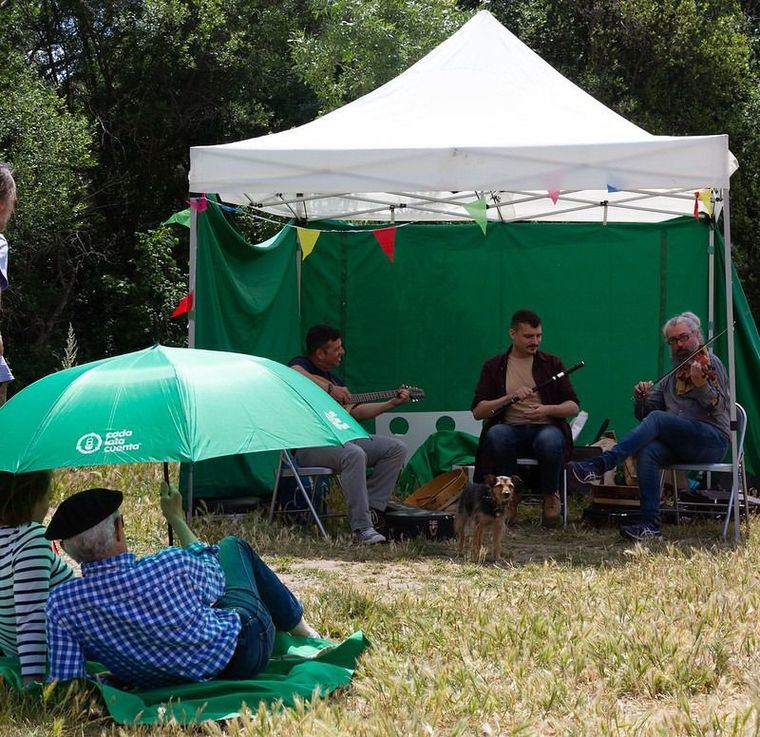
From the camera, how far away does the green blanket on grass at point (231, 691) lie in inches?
133

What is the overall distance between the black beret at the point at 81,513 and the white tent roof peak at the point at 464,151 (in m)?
3.23

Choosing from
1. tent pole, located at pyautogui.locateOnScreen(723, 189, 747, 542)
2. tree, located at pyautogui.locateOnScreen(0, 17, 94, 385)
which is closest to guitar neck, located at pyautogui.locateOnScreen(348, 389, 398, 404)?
tent pole, located at pyautogui.locateOnScreen(723, 189, 747, 542)

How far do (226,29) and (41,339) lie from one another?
197 inches

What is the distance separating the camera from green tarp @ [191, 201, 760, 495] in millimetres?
Result: 9070

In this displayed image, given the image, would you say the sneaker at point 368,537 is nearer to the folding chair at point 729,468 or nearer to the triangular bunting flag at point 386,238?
the folding chair at point 729,468

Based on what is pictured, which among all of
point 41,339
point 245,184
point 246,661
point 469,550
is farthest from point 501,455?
point 41,339

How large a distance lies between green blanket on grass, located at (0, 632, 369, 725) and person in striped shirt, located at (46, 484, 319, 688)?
0.06 m

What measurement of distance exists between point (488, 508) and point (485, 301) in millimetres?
3544

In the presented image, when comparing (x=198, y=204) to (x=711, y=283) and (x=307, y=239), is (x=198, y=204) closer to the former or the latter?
(x=307, y=239)

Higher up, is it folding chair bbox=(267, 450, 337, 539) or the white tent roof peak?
the white tent roof peak

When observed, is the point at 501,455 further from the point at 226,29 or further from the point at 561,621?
the point at 226,29

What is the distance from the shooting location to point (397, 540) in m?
6.62

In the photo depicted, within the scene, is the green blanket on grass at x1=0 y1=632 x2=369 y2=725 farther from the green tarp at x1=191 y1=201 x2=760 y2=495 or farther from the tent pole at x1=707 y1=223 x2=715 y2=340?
the tent pole at x1=707 y1=223 x2=715 y2=340

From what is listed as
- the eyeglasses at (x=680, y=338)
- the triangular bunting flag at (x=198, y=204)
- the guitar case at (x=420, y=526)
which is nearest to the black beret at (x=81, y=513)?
the guitar case at (x=420, y=526)
